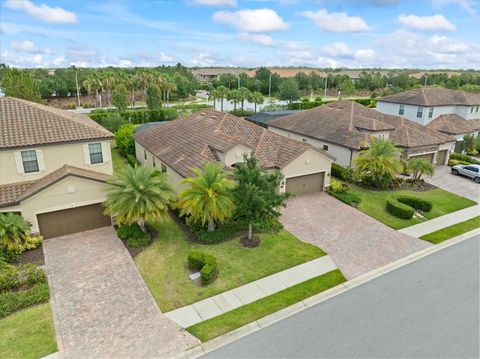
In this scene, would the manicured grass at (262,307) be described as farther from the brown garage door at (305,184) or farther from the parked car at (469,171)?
the parked car at (469,171)

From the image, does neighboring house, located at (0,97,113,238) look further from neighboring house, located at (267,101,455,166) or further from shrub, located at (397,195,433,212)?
neighboring house, located at (267,101,455,166)

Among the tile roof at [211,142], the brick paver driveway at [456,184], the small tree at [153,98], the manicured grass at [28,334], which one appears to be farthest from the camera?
Result: the small tree at [153,98]

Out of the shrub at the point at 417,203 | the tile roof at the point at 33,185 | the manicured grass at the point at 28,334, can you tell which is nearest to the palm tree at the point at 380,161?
the shrub at the point at 417,203

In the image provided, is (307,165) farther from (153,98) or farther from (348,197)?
(153,98)

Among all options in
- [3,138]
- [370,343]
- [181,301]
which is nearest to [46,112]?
[3,138]

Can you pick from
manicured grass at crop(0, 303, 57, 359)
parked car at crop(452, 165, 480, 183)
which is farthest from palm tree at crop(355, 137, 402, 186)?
manicured grass at crop(0, 303, 57, 359)

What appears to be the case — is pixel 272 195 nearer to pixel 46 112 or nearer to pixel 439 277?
pixel 439 277

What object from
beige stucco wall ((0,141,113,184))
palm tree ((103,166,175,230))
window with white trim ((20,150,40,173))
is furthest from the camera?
window with white trim ((20,150,40,173))
